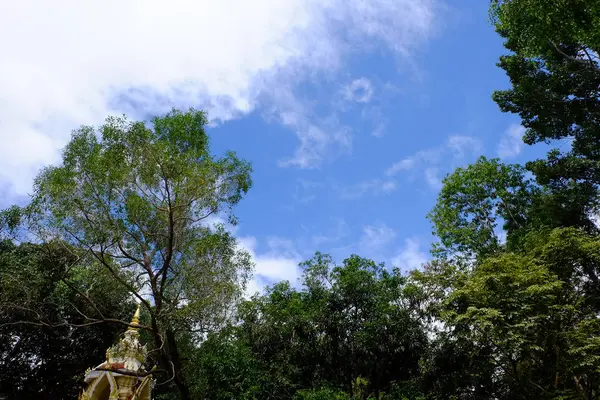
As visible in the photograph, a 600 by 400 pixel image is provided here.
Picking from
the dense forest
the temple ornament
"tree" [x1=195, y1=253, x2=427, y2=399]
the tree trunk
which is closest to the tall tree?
the dense forest

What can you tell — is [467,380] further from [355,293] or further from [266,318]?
[266,318]

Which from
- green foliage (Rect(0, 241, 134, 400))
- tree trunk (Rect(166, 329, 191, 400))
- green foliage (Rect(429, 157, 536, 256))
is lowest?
tree trunk (Rect(166, 329, 191, 400))

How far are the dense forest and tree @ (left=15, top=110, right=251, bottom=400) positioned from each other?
0.14 feet

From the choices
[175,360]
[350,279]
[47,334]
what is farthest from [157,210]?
[47,334]

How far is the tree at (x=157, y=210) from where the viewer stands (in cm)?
1075

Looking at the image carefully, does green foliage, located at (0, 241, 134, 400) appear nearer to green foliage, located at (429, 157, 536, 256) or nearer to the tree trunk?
the tree trunk

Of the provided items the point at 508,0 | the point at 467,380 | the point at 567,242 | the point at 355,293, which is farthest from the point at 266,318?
the point at 508,0

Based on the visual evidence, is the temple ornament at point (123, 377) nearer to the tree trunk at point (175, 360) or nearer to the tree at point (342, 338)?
the tree trunk at point (175, 360)

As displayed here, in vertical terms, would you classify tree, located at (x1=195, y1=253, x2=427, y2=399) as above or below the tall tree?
below

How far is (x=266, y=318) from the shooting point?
16.9 metres

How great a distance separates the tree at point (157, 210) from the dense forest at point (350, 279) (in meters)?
0.04

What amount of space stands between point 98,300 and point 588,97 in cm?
1660

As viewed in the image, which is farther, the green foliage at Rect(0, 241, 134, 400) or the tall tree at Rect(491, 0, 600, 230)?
the green foliage at Rect(0, 241, 134, 400)

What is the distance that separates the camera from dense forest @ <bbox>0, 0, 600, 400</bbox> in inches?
428
